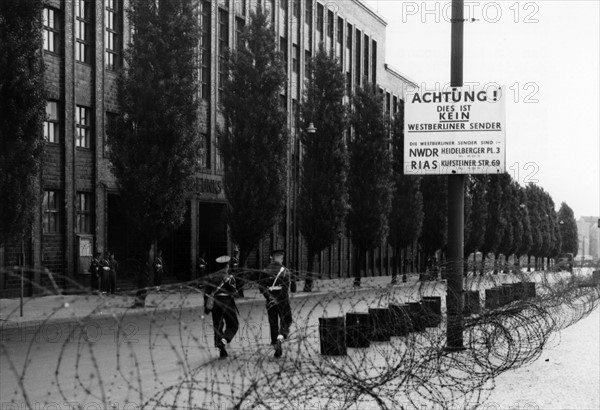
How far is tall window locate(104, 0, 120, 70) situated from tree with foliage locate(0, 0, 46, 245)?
482 inches

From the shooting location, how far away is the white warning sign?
1379 cm

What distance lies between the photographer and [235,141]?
3409 centimetres

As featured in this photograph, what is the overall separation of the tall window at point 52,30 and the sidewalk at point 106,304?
9211 mm

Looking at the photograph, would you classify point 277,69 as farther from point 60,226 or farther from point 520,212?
point 520,212

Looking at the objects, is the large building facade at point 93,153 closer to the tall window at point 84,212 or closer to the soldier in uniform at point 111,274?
the tall window at point 84,212

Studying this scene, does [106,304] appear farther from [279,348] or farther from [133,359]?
[133,359]

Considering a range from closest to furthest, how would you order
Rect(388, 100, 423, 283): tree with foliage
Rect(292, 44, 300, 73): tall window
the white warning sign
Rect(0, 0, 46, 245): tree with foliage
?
the white warning sign → Rect(0, 0, 46, 245): tree with foliage → Rect(292, 44, 300, 73): tall window → Rect(388, 100, 423, 283): tree with foliage

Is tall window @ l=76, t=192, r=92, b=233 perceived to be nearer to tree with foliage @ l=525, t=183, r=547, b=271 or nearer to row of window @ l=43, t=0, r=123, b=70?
row of window @ l=43, t=0, r=123, b=70

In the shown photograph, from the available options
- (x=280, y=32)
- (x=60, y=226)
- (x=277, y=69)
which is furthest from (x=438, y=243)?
(x=60, y=226)

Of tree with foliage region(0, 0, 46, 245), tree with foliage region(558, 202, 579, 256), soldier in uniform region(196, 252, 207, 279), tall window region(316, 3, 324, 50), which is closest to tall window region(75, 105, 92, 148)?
soldier in uniform region(196, 252, 207, 279)

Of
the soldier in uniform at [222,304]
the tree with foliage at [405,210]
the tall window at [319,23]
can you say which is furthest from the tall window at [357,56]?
the soldier in uniform at [222,304]

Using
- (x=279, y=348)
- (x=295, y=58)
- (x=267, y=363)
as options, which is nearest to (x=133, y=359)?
(x=267, y=363)

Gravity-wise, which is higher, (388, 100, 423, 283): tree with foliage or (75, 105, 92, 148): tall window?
(75, 105, 92, 148): tall window

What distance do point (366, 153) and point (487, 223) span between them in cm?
3393
